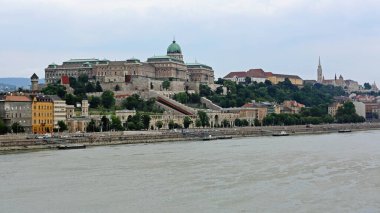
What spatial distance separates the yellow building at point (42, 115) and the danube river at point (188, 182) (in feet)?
48.4

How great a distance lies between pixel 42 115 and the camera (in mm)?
56125

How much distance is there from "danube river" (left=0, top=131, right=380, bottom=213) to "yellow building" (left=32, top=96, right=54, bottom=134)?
14.8 m

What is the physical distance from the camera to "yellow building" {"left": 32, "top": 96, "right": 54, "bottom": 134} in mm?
54906

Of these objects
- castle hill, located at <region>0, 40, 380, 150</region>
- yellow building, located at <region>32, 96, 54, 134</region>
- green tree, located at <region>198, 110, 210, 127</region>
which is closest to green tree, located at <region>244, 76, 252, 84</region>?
castle hill, located at <region>0, 40, 380, 150</region>

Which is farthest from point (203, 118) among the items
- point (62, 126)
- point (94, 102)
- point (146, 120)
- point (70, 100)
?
point (62, 126)

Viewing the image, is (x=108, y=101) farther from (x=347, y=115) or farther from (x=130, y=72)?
(x=347, y=115)

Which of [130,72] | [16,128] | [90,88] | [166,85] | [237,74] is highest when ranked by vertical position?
[237,74]

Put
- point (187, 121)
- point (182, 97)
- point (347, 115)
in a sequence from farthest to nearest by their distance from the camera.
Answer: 1. point (347, 115)
2. point (182, 97)
3. point (187, 121)

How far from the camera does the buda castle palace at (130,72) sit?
85319 millimetres

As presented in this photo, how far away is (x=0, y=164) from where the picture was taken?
3284cm

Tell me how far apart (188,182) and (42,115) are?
31125 mm

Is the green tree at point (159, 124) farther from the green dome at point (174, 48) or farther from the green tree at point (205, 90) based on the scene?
the green dome at point (174, 48)

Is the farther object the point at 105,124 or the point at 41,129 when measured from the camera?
the point at 105,124

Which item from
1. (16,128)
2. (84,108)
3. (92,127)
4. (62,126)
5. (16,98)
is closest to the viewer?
(16,128)
